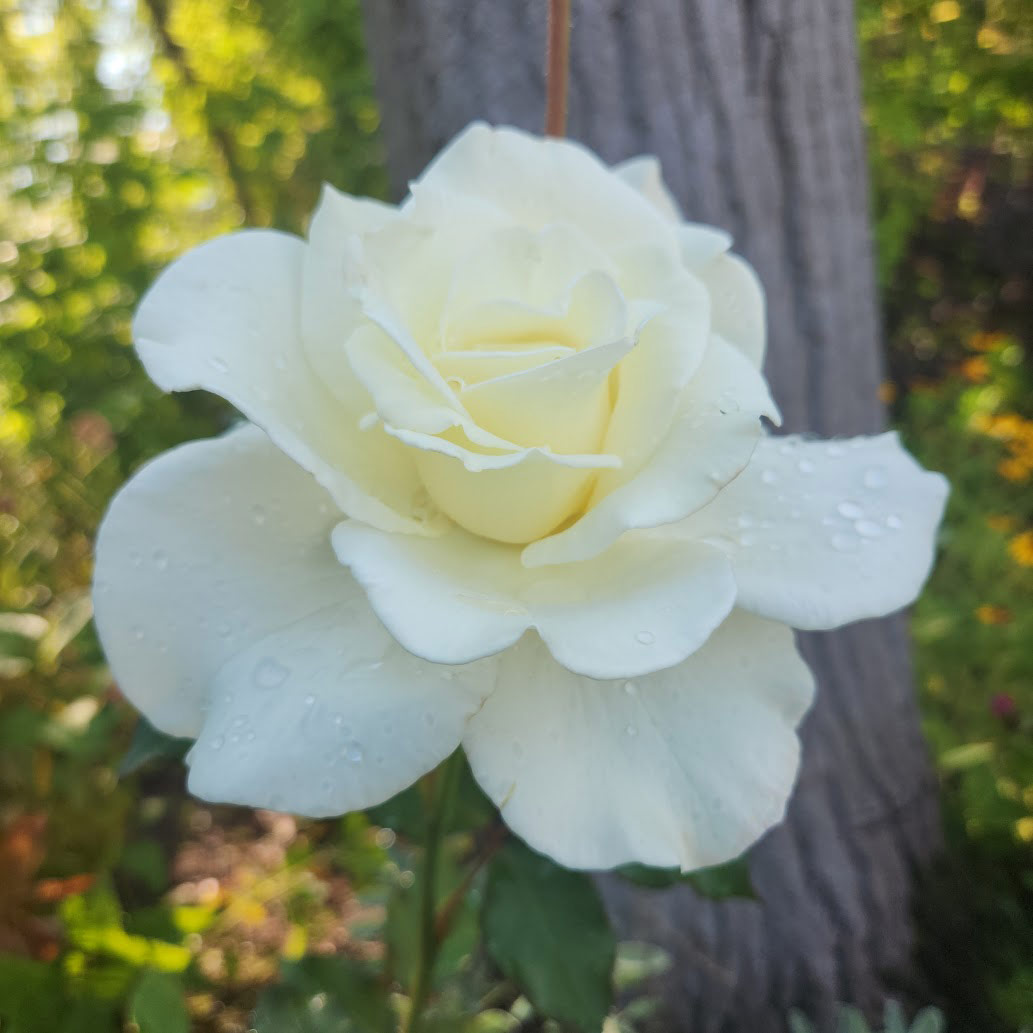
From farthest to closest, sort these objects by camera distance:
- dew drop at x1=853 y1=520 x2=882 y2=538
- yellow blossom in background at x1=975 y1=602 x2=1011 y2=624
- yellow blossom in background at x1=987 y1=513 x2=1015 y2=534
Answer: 1. yellow blossom in background at x1=987 y1=513 x2=1015 y2=534
2. yellow blossom in background at x1=975 y1=602 x2=1011 y2=624
3. dew drop at x1=853 y1=520 x2=882 y2=538

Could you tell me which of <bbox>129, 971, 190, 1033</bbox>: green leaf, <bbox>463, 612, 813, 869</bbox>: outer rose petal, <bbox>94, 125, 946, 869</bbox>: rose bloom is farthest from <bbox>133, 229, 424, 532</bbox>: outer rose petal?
<bbox>129, 971, 190, 1033</bbox>: green leaf

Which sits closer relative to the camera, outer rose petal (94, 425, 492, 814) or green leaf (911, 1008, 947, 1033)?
outer rose petal (94, 425, 492, 814)

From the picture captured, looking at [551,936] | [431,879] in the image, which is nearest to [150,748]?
[431,879]

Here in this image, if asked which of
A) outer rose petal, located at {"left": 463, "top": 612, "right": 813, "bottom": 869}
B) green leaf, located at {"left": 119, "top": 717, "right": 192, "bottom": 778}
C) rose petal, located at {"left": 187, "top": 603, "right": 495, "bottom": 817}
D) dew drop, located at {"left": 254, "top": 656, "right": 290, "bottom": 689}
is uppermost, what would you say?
dew drop, located at {"left": 254, "top": 656, "right": 290, "bottom": 689}

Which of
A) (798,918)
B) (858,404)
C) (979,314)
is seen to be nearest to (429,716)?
(858,404)

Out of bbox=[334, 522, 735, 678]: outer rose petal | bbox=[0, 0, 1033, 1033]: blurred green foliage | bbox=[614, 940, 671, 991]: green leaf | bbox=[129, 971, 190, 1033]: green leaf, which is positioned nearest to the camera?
bbox=[334, 522, 735, 678]: outer rose petal

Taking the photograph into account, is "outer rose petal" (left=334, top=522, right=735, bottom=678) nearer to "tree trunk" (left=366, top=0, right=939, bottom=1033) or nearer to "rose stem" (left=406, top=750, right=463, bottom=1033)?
"rose stem" (left=406, top=750, right=463, bottom=1033)

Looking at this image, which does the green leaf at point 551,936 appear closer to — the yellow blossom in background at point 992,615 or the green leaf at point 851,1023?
the green leaf at point 851,1023
